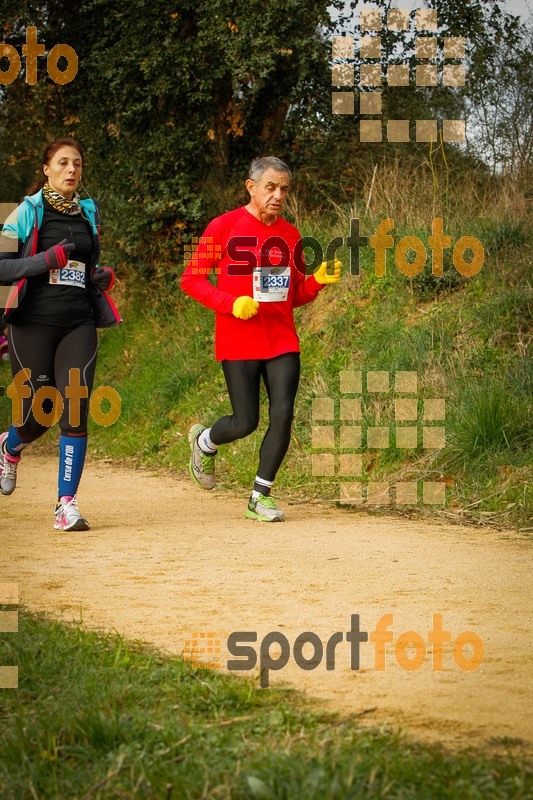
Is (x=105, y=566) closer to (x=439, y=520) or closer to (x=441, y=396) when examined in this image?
(x=439, y=520)

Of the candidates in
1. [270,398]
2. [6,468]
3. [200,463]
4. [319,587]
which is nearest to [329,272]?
[270,398]

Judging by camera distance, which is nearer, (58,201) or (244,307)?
(58,201)

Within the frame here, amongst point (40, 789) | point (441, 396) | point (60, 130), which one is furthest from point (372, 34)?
point (40, 789)

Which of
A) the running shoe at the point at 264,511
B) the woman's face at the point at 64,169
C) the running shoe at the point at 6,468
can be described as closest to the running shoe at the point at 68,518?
the running shoe at the point at 6,468

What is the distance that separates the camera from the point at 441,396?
9555 millimetres

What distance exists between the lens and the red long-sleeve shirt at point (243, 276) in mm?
7754

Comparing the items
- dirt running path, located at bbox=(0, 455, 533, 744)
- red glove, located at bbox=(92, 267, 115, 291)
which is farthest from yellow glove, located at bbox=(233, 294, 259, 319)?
dirt running path, located at bbox=(0, 455, 533, 744)

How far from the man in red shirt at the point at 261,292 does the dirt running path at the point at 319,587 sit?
0.71 m

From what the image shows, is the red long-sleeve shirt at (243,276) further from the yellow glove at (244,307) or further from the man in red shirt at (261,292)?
the yellow glove at (244,307)

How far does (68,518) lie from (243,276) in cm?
202

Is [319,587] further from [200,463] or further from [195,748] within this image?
[200,463]

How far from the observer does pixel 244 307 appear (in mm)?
7441

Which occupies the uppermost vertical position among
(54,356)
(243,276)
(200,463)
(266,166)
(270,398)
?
(266,166)

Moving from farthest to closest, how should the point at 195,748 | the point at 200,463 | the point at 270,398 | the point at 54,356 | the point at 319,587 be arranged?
the point at 200,463 < the point at 270,398 < the point at 54,356 < the point at 319,587 < the point at 195,748
